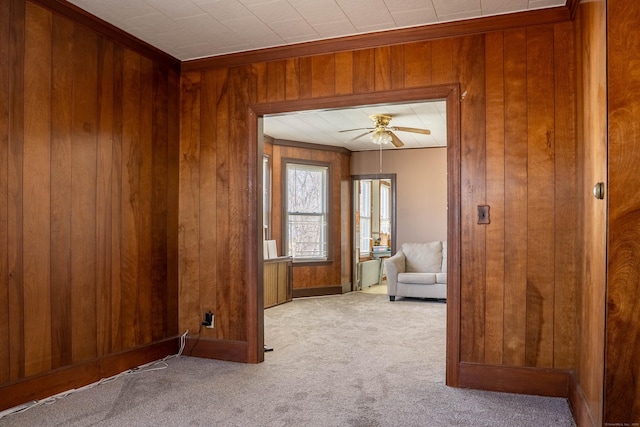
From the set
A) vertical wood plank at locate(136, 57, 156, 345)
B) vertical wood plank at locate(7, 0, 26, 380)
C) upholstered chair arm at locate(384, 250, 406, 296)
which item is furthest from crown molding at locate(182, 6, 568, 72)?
upholstered chair arm at locate(384, 250, 406, 296)

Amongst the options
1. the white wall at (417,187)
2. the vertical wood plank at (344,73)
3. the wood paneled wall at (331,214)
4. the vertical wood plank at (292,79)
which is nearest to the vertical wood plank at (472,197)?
the vertical wood plank at (344,73)

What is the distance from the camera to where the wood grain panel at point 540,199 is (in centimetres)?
305

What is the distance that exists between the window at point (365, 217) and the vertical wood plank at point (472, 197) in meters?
5.94

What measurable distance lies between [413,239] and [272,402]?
573cm

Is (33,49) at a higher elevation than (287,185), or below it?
higher

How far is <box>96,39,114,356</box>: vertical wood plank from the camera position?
329cm

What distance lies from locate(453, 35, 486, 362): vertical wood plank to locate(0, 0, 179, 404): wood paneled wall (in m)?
2.36

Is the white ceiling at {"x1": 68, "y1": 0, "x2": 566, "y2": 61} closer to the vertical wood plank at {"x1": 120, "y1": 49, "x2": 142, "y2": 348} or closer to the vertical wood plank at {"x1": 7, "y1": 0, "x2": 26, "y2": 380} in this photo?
the vertical wood plank at {"x1": 120, "y1": 49, "x2": 142, "y2": 348}

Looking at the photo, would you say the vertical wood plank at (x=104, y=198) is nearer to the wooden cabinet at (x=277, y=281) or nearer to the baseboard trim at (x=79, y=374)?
the baseboard trim at (x=79, y=374)

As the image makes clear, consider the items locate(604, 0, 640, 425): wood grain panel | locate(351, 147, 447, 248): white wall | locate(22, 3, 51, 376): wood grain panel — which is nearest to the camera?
locate(604, 0, 640, 425): wood grain panel

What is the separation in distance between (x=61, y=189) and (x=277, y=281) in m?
3.99

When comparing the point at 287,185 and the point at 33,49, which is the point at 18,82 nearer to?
the point at 33,49

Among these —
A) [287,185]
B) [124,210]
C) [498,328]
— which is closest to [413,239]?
[287,185]

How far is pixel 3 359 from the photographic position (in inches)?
104
